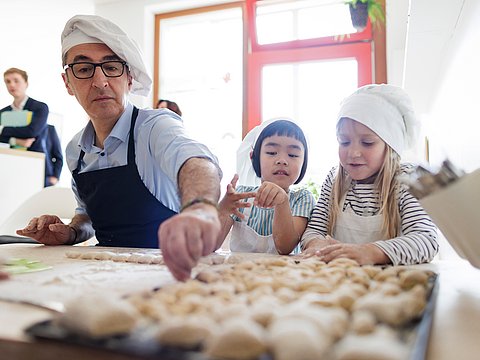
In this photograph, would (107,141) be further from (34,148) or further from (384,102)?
(34,148)

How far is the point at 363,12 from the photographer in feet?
8.93

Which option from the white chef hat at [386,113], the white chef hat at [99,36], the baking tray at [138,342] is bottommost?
the baking tray at [138,342]

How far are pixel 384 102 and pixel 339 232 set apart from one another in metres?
0.35

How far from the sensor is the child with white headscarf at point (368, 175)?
1.06 metres

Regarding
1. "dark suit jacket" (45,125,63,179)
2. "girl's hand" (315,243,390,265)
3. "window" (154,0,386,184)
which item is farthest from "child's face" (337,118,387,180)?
"dark suit jacket" (45,125,63,179)

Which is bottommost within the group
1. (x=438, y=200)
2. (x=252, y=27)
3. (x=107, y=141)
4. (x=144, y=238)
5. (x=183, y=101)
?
(x=144, y=238)

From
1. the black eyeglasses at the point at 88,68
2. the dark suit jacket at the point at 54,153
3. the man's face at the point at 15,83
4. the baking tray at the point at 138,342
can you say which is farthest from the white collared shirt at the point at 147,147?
the dark suit jacket at the point at 54,153

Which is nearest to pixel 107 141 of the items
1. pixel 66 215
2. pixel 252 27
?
pixel 66 215

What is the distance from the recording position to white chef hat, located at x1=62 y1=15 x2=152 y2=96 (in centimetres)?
113

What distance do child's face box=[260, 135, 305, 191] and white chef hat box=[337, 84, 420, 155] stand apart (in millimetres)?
223

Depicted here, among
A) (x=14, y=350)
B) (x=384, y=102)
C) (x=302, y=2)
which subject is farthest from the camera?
(x=302, y=2)

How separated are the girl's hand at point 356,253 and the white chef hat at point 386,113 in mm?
386

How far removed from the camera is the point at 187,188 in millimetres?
785

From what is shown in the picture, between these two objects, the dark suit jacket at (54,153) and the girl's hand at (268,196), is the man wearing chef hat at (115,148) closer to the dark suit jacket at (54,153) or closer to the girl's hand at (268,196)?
the girl's hand at (268,196)
